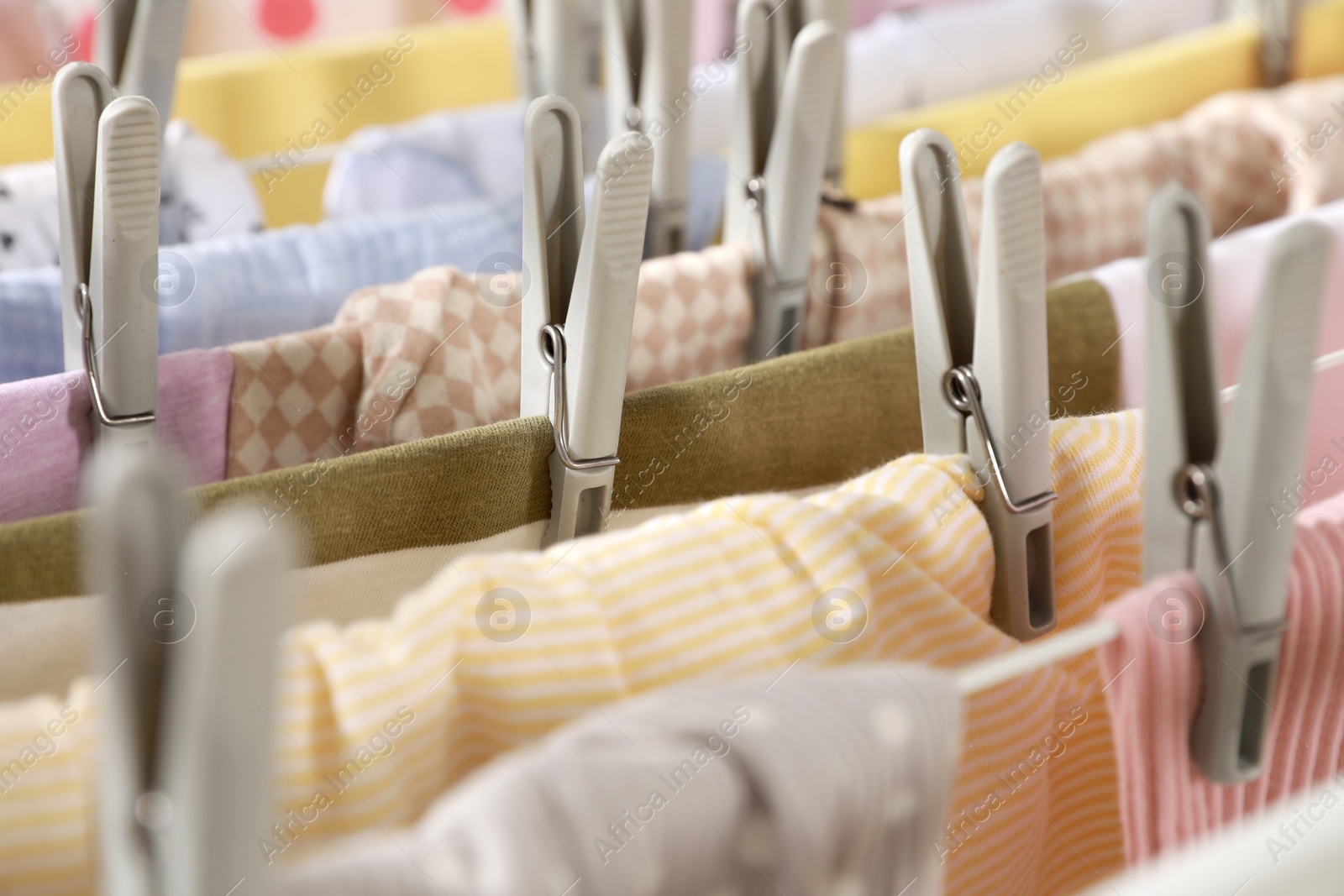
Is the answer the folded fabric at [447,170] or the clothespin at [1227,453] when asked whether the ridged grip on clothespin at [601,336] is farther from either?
the folded fabric at [447,170]

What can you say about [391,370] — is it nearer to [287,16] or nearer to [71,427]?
[71,427]

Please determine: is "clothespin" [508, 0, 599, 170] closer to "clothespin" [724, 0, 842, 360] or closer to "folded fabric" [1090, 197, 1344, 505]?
"clothespin" [724, 0, 842, 360]

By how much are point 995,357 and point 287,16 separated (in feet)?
3.71

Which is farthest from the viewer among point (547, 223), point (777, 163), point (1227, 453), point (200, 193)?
point (200, 193)

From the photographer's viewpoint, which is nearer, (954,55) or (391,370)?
(391,370)

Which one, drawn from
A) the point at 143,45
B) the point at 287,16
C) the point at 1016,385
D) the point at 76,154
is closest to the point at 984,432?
the point at 1016,385

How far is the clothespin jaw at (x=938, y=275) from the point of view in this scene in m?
0.44

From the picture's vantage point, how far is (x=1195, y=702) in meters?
0.39

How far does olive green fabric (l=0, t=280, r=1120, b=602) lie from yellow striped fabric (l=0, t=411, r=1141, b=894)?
0.24 ft

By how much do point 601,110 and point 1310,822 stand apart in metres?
0.69

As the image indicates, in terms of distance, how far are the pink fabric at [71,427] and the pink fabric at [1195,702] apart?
35cm

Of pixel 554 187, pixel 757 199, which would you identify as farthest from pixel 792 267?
pixel 554 187

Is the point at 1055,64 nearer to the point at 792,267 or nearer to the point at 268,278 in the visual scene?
the point at 792,267

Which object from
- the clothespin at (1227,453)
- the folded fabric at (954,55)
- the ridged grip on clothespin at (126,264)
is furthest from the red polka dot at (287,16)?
the clothespin at (1227,453)
